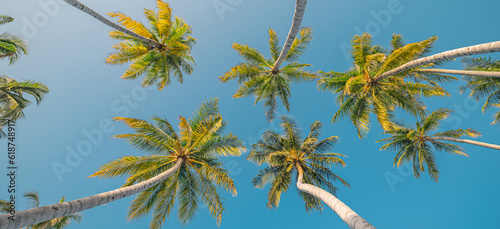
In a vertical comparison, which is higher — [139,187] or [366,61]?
[366,61]

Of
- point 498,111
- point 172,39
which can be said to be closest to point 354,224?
point 172,39

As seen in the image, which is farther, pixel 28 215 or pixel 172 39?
pixel 172 39

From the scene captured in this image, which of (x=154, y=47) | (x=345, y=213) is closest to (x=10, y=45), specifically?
(x=154, y=47)

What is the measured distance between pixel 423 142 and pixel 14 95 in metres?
25.6

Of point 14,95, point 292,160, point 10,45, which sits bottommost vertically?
point 14,95

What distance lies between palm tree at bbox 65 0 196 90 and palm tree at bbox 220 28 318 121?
3.63m

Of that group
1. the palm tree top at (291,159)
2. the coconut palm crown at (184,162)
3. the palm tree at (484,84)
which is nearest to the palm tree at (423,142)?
the palm tree at (484,84)

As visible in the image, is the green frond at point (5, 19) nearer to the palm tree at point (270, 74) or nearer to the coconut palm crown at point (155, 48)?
the coconut palm crown at point (155, 48)

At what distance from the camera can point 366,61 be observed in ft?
35.9

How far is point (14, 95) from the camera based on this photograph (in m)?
9.59

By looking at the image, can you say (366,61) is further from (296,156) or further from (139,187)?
(139,187)

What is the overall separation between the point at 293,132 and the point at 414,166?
10681mm

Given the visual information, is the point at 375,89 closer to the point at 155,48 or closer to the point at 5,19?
the point at 155,48

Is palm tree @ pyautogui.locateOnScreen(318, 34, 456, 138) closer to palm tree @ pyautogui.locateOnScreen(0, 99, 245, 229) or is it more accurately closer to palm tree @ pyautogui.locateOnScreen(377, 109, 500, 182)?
palm tree @ pyautogui.locateOnScreen(377, 109, 500, 182)
